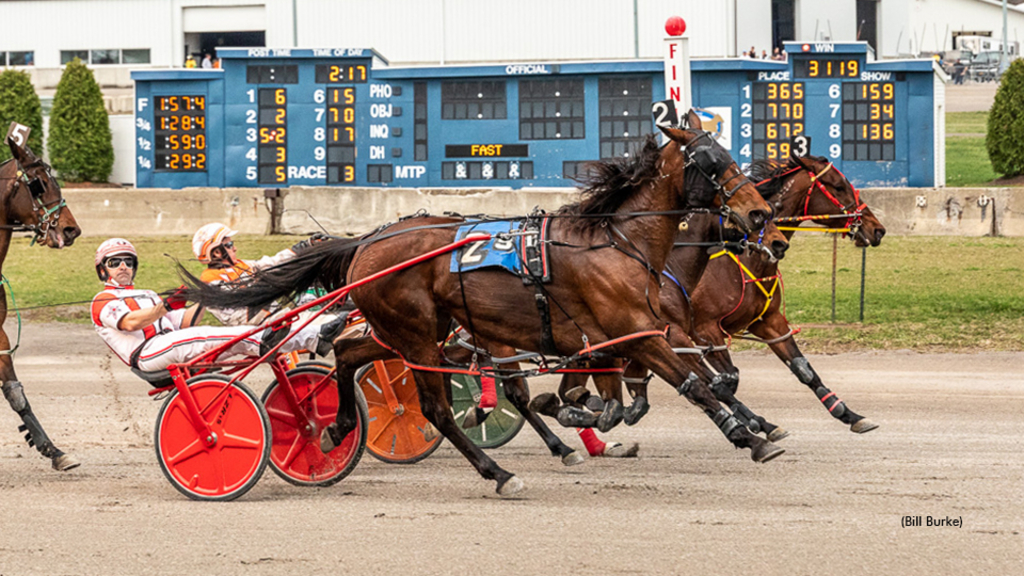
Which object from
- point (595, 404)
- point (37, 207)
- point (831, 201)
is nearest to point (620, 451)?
point (595, 404)

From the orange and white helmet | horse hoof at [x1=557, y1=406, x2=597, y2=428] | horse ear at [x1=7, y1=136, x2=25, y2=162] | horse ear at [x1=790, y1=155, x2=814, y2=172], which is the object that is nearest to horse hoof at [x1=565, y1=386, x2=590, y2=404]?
horse hoof at [x1=557, y1=406, x2=597, y2=428]

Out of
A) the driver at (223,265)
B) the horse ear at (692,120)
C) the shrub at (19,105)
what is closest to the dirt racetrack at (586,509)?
the driver at (223,265)

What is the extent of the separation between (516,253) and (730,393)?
136cm

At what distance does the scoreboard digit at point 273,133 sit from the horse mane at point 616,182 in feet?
45.9

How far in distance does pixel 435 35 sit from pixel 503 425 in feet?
92.2

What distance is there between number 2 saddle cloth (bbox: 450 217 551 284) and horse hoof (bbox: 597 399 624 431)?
77 cm

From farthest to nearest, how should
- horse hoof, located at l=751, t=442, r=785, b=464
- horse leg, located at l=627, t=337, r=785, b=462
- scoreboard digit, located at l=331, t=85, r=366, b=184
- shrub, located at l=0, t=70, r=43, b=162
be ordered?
shrub, located at l=0, t=70, r=43, b=162
scoreboard digit, located at l=331, t=85, r=366, b=184
horse hoof, located at l=751, t=442, r=785, b=464
horse leg, located at l=627, t=337, r=785, b=462

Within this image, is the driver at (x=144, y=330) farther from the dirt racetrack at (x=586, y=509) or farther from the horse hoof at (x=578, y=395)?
the horse hoof at (x=578, y=395)

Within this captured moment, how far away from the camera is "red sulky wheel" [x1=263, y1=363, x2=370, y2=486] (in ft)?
21.0

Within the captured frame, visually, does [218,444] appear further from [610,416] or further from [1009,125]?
[1009,125]

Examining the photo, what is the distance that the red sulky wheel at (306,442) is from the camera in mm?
6410

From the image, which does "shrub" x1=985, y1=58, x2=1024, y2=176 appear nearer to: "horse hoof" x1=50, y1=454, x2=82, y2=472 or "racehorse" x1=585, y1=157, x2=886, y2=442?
"racehorse" x1=585, y1=157, x2=886, y2=442

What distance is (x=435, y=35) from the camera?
34250mm

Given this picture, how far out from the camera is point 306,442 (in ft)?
21.2
